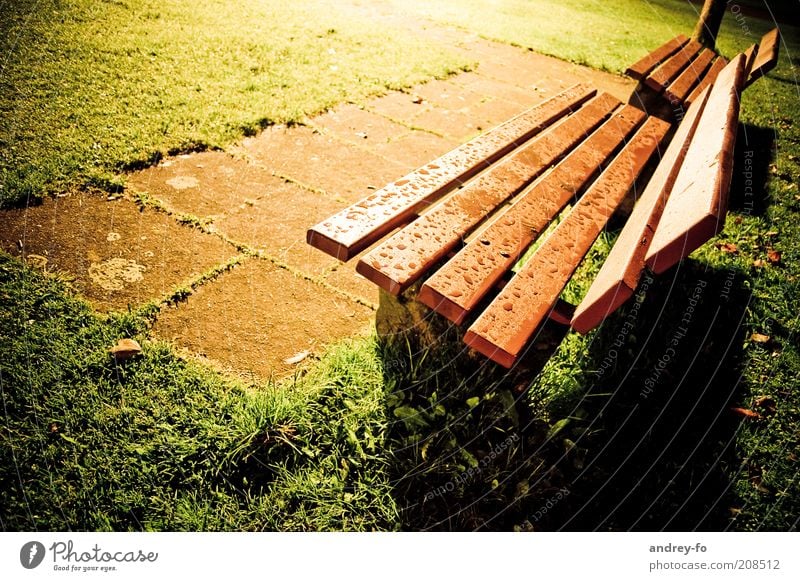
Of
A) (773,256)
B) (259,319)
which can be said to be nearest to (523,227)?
(259,319)

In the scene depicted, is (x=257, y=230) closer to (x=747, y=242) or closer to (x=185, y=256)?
(x=185, y=256)

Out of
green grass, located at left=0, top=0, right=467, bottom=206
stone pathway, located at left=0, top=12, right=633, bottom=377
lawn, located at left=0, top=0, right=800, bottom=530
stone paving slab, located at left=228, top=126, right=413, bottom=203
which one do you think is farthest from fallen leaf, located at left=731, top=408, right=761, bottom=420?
green grass, located at left=0, top=0, right=467, bottom=206

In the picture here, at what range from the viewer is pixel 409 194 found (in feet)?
4.89

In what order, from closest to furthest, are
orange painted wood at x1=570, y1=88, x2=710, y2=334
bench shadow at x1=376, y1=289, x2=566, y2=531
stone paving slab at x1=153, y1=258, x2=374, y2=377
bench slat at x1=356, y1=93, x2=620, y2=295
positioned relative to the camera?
orange painted wood at x1=570, y1=88, x2=710, y2=334 → bench slat at x1=356, y1=93, x2=620, y2=295 → bench shadow at x1=376, y1=289, x2=566, y2=531 → stone paving slab at x1=153, y1=258, x2=374, y2=377

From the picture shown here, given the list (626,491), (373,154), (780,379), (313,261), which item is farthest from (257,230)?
(780,379)

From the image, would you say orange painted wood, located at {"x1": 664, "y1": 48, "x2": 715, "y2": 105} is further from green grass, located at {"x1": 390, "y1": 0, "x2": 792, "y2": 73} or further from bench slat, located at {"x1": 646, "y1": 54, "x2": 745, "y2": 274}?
green grass, located at {"x1": 390, "y1": 0, "x2": 792, "y2": 73}

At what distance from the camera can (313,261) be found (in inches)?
83.8

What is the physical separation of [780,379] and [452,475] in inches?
59.7

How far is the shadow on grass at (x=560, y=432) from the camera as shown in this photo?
56.8 inches

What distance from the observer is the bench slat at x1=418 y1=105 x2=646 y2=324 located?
47.7 inches

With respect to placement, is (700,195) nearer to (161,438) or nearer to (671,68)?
(161,438)

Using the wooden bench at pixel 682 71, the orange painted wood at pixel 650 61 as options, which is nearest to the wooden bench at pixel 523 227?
the wooden bench at pixel 682 71

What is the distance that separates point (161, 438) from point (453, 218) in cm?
109

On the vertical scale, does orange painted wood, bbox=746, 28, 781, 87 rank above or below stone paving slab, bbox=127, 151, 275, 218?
above
